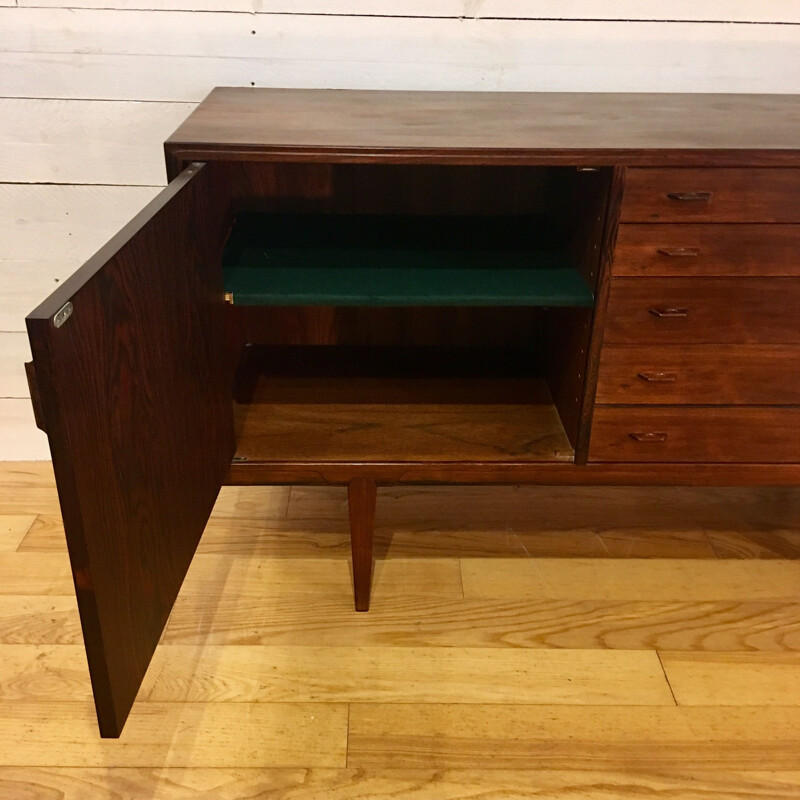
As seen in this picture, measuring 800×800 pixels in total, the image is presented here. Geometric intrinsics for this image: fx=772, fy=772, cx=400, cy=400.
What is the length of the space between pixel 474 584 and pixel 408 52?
0.91 meters

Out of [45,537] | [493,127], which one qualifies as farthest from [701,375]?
[45,537]

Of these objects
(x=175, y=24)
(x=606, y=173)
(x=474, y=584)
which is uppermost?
(x=175, y=24)

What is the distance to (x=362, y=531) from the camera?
120 cm

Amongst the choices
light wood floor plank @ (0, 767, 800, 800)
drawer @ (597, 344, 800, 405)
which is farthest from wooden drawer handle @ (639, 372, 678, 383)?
light wood floor plank @ (0, 767, 800, 800)

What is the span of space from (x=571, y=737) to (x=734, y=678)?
287 millimetres

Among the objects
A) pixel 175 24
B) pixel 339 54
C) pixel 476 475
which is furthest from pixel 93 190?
pixel 476 475

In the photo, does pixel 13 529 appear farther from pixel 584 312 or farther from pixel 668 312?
pixel 668 312

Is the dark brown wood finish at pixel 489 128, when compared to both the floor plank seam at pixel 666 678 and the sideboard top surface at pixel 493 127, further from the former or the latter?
the floor plank seam at pixel 666 678

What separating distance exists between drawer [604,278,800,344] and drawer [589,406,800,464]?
0.35ft

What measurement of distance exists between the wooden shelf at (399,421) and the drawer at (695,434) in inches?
3.1

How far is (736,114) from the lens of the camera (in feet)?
3.73

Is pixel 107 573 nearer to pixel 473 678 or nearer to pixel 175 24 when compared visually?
pixel 473 678

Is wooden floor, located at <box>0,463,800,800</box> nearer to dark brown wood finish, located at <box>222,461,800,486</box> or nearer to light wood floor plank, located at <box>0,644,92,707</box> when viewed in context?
light wood floor plank, located at <box>0,644,92,707</box>

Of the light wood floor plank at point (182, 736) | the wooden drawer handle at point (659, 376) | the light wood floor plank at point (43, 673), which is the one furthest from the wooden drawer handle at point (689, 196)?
the light wood floor plank at point (43, 673)
